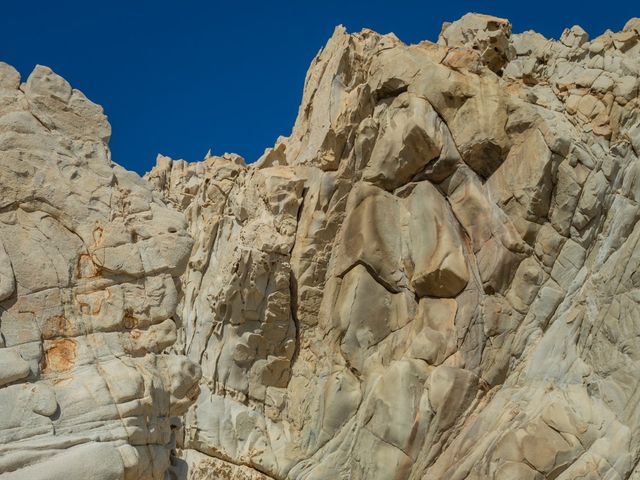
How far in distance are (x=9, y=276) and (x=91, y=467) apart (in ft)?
8.83

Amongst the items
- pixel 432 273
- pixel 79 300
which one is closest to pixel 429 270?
pixel 432 273

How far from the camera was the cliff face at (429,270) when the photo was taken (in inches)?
748

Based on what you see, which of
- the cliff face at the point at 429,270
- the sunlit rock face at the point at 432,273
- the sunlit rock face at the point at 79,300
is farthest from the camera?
the sunlit rock face at the point at 432,273

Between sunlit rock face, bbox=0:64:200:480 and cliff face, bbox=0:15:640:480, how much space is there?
0.97ft

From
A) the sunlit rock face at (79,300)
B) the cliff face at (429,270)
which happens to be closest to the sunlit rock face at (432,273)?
the cliff face at (429,270)

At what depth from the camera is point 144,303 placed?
1221cm

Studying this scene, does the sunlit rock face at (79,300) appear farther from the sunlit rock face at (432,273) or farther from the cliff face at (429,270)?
the sunlit rock face at (432,273)

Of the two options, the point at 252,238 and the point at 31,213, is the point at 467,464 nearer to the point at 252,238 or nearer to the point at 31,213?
the point at 252,238

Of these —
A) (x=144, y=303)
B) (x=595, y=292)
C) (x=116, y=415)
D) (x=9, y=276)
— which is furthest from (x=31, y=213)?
(x=595, y=292)

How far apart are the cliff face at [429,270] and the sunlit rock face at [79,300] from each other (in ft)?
0.97

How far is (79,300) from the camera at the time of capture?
1190 centimetres

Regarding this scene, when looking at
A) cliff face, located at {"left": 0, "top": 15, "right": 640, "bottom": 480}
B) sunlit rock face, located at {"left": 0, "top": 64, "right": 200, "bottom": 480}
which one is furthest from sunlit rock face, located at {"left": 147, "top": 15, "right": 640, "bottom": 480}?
sunlit rock face, located at {"left": 0, "top": 64, "right": 200, "bottom": 480}

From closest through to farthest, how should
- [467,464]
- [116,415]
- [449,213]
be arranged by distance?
[116,415] → [467,464] → [449,213]

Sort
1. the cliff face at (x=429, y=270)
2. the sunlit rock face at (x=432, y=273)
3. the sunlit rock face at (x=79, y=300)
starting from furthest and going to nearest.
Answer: the sunlit rock face at (x=432, y=273) → the cliff face at (x=429, y=270) → the sunlit rock face at (x=79, y=300)
